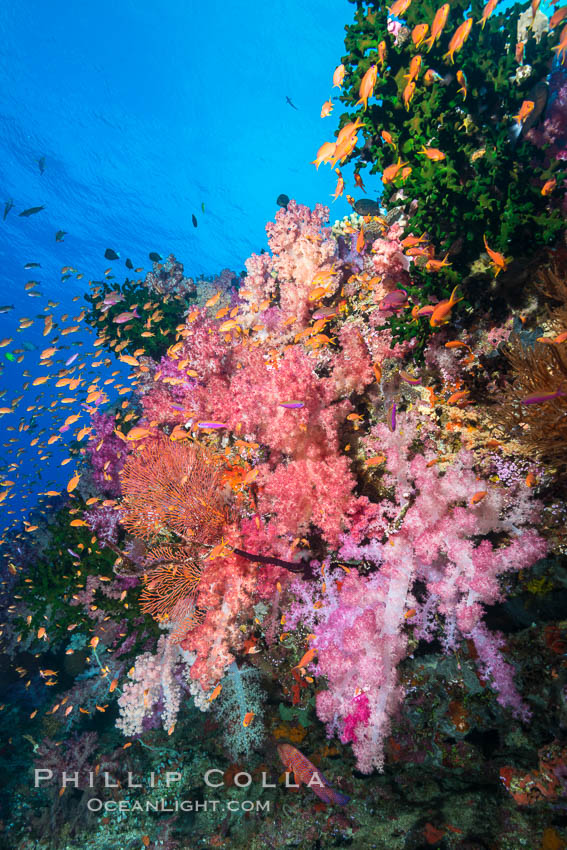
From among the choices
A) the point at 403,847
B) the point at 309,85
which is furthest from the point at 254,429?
the point at 309,85

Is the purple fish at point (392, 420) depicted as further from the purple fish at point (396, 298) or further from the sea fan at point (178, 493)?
the sea fan at point (178, 493)

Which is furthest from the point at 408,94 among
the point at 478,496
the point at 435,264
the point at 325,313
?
the point at 478,496

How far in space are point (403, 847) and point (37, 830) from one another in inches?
284

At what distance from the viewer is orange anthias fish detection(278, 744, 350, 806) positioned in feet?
13.3

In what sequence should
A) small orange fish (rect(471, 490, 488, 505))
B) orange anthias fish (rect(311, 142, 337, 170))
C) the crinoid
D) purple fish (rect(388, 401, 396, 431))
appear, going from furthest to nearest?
1. orange anthias fish (rect(311, 142, 337, 170))
2. purple fish (rect(388, 401, 396, 431))
3. small orange fish (rect(471, 490, 488, 505))
4. the crinoid

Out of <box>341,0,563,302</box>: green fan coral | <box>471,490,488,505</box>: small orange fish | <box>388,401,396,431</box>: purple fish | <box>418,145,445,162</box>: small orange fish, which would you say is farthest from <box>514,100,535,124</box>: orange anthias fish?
<box>471,490,488,505</box>: small orange fish

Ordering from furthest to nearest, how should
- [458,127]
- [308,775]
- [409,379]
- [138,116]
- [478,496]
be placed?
[138,116] < [308,775] < [458,127] < [409,379] < [478,496]

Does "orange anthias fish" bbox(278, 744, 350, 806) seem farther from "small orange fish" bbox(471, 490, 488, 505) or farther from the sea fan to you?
"small orange fish" bbox(471, 490, 488, 505)

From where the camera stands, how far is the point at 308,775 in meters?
4.36

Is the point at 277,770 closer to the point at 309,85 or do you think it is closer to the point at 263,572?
the point at 263,572

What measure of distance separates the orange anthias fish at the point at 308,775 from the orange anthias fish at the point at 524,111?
306 inches

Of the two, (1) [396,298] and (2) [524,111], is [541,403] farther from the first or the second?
(2) [524,111]

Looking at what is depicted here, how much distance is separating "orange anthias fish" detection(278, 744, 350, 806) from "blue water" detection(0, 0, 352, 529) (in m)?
21.5

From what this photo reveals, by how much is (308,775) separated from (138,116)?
164 feet
